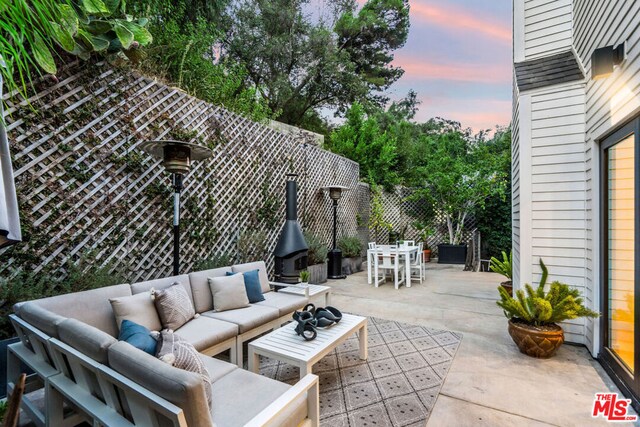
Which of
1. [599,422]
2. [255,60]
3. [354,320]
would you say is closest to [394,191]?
[255,60]

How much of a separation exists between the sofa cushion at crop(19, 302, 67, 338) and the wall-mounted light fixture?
13.1 ft

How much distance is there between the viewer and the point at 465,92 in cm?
865

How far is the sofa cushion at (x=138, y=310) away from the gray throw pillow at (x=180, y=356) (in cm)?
94

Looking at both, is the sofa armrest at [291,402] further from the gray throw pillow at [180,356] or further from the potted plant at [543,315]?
the potted plant at [543,315]

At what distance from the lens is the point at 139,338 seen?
1587 mm

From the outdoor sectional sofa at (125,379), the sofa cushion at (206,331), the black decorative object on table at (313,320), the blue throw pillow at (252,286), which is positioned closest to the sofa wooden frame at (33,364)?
the outdoor sectional sofa at (125,379)

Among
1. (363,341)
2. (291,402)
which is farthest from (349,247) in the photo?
(291,402)

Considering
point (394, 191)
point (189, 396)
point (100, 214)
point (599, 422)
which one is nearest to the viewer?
point (189, 396)

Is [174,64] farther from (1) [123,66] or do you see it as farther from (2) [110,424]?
(2) [110,424]

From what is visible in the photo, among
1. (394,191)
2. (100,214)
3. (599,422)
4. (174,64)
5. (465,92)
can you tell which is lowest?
(599,422)

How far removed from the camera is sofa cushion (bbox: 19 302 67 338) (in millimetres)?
1608

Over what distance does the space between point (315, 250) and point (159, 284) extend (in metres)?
3.58

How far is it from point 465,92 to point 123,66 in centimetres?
851

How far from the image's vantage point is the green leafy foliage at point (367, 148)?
944 centimetres
